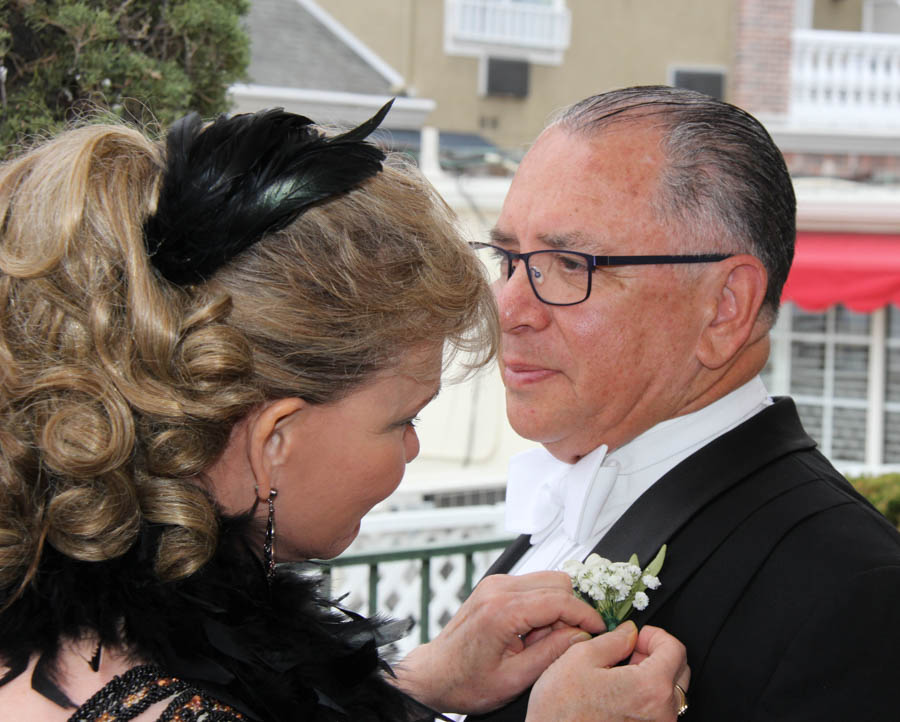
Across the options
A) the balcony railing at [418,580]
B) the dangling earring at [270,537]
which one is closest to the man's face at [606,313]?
the dangling earring at [270,537]

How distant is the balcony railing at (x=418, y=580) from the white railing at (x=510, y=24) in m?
9.92

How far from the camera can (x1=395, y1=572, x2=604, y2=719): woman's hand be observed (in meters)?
1.60

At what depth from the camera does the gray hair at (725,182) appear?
6.29ft

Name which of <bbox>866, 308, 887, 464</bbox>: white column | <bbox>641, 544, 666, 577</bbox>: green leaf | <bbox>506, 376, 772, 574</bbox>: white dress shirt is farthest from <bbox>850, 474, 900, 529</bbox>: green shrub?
<bbox>866, 308, 887, 464</bbox>: white column

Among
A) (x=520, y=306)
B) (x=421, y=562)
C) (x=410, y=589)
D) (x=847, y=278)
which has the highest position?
(x=520, y=306)

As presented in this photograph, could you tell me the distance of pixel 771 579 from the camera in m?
1.60

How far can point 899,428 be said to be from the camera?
9.48 m

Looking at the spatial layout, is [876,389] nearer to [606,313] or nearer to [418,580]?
[418,580]

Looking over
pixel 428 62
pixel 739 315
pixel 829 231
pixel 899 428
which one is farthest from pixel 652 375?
pixel 428 62

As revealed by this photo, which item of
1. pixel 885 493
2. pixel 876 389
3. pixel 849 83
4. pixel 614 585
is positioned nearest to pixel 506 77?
pixel 849 83

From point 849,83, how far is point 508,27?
451cm

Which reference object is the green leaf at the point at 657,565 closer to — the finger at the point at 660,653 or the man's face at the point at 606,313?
the finger at the point at 660,653

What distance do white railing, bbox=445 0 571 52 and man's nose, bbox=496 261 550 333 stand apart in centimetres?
1219

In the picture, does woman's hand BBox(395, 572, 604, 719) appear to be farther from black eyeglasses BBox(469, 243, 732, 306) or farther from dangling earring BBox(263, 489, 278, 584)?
black eyeglasses BBox(469, 243, 732, 306)
